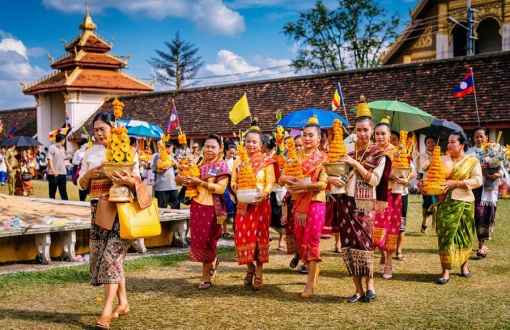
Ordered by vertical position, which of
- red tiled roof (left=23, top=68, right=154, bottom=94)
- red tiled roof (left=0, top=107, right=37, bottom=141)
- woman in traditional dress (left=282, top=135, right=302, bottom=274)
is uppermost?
red tiled roof (left=23, top=68, right=154, bottom=94)

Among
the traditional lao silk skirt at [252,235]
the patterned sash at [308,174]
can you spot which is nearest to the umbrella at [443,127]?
the patterned sash at [308,174]

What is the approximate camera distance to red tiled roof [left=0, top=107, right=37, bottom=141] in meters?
38.9

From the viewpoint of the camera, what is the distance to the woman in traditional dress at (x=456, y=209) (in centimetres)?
626

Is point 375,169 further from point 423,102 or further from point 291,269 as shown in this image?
point 423,102

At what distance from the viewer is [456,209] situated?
635cm

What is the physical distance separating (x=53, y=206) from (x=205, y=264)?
4063 millimetres

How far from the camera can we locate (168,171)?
10.5 meters

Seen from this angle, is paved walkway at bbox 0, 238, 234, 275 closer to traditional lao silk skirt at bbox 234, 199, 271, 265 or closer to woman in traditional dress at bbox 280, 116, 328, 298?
traditional lao silk skirt at bbox 234, 199, 271, 265

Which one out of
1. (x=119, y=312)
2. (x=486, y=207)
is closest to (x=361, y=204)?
(x=119, y=312)

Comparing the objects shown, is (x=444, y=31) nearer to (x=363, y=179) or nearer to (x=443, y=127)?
(x=443, y=127)

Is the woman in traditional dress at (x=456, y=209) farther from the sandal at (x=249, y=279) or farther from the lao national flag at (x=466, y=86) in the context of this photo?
the lao national flag at (x=466, y=86)

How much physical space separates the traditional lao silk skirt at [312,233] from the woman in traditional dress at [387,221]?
3.18 ft

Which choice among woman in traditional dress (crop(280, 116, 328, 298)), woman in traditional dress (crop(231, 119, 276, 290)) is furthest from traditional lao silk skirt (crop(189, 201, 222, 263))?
woman in traditional dress (crop(280, 116, 328, 298))

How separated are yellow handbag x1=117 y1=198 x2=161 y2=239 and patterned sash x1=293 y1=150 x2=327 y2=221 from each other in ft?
5.43
